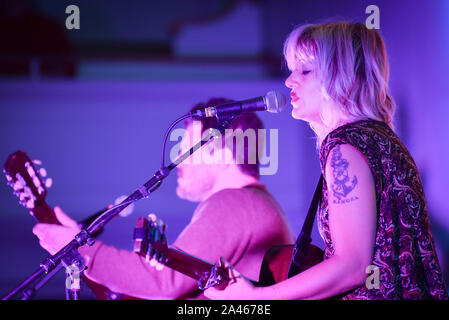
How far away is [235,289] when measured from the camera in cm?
153


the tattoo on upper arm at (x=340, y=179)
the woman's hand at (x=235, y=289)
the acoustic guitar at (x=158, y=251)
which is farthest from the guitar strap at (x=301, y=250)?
the tattoo on upper arm at (x=340, y=179)

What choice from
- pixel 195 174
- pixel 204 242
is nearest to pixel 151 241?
pixel 204 242

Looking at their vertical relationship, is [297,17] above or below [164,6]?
below

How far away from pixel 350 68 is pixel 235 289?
27.2 inches

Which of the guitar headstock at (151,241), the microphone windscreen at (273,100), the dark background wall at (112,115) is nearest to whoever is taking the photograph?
the guitar headstock at (151,241)

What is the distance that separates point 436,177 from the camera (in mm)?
2764

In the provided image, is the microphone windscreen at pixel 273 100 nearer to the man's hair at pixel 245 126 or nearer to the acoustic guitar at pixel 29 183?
the man's hair at pixel 245 126

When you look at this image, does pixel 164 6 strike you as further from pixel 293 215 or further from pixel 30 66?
pixel 293 215

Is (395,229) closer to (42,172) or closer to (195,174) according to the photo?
(195,174)

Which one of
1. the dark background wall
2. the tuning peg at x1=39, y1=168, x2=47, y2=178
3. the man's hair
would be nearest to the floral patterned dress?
the man's hair

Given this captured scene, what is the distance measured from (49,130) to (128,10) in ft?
9.43

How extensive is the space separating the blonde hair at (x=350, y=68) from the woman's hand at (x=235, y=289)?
0.48 meters

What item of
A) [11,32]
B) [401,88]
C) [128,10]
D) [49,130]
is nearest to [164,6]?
[128,10]

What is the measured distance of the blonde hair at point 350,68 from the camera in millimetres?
1508
